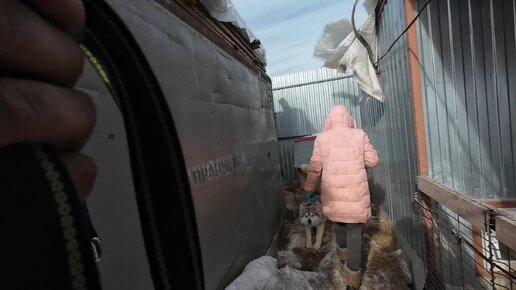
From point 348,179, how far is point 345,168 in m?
0.12

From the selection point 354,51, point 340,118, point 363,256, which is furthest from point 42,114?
point 354,51

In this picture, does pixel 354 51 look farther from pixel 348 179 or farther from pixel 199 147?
pixel 199 147

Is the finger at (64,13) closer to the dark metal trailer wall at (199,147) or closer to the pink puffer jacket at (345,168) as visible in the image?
the dark metal trailer wall at (199,147)

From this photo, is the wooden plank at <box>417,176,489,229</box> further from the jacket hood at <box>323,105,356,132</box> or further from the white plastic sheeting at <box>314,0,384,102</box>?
the white plastic sheeting at <box>314,0,384,102</box>

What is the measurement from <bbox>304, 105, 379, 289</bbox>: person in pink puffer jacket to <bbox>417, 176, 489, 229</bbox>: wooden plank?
98 cm

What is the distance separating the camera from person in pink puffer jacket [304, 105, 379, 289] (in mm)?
3590

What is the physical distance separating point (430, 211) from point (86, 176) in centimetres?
285

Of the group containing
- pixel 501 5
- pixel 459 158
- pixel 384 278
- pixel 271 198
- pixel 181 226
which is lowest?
pixel 384 278

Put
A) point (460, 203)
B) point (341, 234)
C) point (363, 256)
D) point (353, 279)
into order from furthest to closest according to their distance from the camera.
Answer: point (363, 256)
point (341, 234)
point (353, 279)
point (460, 203)

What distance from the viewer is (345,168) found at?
11.9 feet

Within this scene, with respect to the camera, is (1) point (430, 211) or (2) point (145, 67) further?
(1) point (430, 211)

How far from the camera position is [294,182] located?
8.48 metres

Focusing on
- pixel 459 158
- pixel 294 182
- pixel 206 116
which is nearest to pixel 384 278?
pixel 459 158

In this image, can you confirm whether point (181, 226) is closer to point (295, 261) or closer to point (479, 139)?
point (479, 139)
